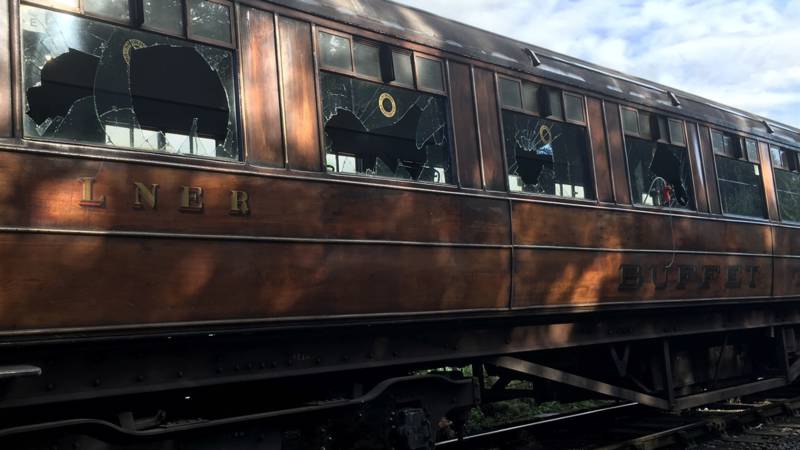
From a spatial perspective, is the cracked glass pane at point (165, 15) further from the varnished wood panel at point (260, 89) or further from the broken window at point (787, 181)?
the broken window at point (787, 181)

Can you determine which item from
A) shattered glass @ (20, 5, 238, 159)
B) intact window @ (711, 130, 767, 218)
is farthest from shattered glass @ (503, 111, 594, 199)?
shattered glass @ (20, 5, 238, 159)

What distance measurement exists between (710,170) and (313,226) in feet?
16.3

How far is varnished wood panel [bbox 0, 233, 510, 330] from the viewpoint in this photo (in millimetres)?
3322

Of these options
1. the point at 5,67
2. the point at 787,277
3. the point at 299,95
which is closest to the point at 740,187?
the point at 787,277

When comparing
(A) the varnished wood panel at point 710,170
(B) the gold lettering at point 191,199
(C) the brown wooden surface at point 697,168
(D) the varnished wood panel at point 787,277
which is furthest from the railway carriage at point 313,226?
(D) the varnished wood panel at point 787,277

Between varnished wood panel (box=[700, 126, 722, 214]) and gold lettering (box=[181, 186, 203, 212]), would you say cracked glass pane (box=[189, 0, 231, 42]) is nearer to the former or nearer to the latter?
gold lettering (box=[181, 186, 203, 212])

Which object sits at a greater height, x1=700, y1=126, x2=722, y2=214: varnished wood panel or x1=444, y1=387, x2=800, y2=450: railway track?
x1=700, y1=126, x2=722, y2=214: varnished wood panel

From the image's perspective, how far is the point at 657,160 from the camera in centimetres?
711

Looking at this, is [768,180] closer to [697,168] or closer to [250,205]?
[697,168]

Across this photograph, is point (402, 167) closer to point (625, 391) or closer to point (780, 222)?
point (625, 391)

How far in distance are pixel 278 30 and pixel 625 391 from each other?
164 inches

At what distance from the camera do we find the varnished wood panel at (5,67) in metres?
3.39

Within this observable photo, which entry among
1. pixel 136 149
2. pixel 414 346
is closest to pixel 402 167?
pixel 414 346

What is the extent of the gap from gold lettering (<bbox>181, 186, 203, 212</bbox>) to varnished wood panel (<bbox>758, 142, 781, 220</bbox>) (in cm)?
672
